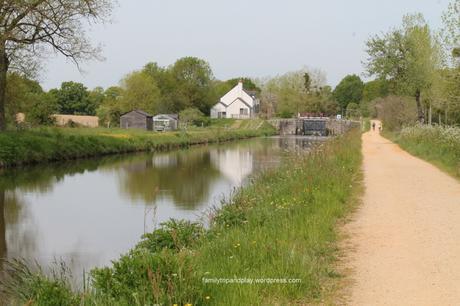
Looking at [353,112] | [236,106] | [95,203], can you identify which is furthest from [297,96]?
[95,203]

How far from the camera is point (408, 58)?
3641 centimetres

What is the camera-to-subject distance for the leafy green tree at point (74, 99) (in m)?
99.1

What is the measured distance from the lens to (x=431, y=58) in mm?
35188

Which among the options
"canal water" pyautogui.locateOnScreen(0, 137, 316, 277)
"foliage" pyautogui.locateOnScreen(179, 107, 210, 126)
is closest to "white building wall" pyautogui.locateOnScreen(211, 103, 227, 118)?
"foliage" pyautogui.locateOnScreen(179, 107, 210, 126)

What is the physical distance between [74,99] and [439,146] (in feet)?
290

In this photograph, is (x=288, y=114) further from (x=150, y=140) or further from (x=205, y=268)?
(x=205, y=268)

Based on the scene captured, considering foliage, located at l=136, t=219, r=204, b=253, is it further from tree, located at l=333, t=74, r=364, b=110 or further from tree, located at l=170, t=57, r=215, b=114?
tree, located at l=333, t=74, r=364, b=110

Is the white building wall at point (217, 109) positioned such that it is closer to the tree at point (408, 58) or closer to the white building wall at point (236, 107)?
the white building wall at point (236, 107)

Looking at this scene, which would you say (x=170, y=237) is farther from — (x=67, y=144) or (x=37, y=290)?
(x=67, y=144)

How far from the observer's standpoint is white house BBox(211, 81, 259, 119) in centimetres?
10050

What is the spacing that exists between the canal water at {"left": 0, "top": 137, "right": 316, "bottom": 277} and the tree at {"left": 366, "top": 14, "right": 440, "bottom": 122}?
1449cm

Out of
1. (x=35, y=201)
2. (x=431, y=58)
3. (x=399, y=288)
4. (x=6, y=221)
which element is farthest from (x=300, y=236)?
(x=431, y=58)

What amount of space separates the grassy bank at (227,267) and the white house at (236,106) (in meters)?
90.0

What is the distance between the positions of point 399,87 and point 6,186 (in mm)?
27831
